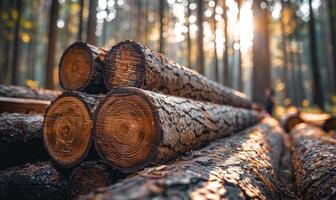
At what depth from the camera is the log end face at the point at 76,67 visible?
9.47ft

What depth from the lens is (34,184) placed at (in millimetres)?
2592

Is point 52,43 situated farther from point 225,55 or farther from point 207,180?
point 225,55

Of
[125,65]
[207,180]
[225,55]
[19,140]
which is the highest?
[225,55]

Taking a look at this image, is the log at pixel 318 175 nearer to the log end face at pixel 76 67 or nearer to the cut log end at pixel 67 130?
the cut log end at pixel 67 130

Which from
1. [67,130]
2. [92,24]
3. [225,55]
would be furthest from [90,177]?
[225,55]

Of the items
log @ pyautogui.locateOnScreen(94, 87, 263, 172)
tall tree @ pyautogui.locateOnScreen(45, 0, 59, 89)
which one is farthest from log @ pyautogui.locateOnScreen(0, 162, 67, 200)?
tall tree @ pyautogui.locateOnScreen(45, 0, 59, 89)

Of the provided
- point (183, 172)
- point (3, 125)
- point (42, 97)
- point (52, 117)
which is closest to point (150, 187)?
point (183, 172)

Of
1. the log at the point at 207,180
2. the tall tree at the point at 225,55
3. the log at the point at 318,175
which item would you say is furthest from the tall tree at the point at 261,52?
the log at the point at 207,180

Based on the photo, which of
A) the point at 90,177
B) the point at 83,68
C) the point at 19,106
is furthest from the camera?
the point at 19,106

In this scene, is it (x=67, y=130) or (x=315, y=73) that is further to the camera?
(x=315, y=73)

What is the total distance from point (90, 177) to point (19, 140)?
117 cm

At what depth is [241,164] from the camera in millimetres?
2402

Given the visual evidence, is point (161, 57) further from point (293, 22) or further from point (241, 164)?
point (293, 22)

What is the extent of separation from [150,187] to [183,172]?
1.56 feet
